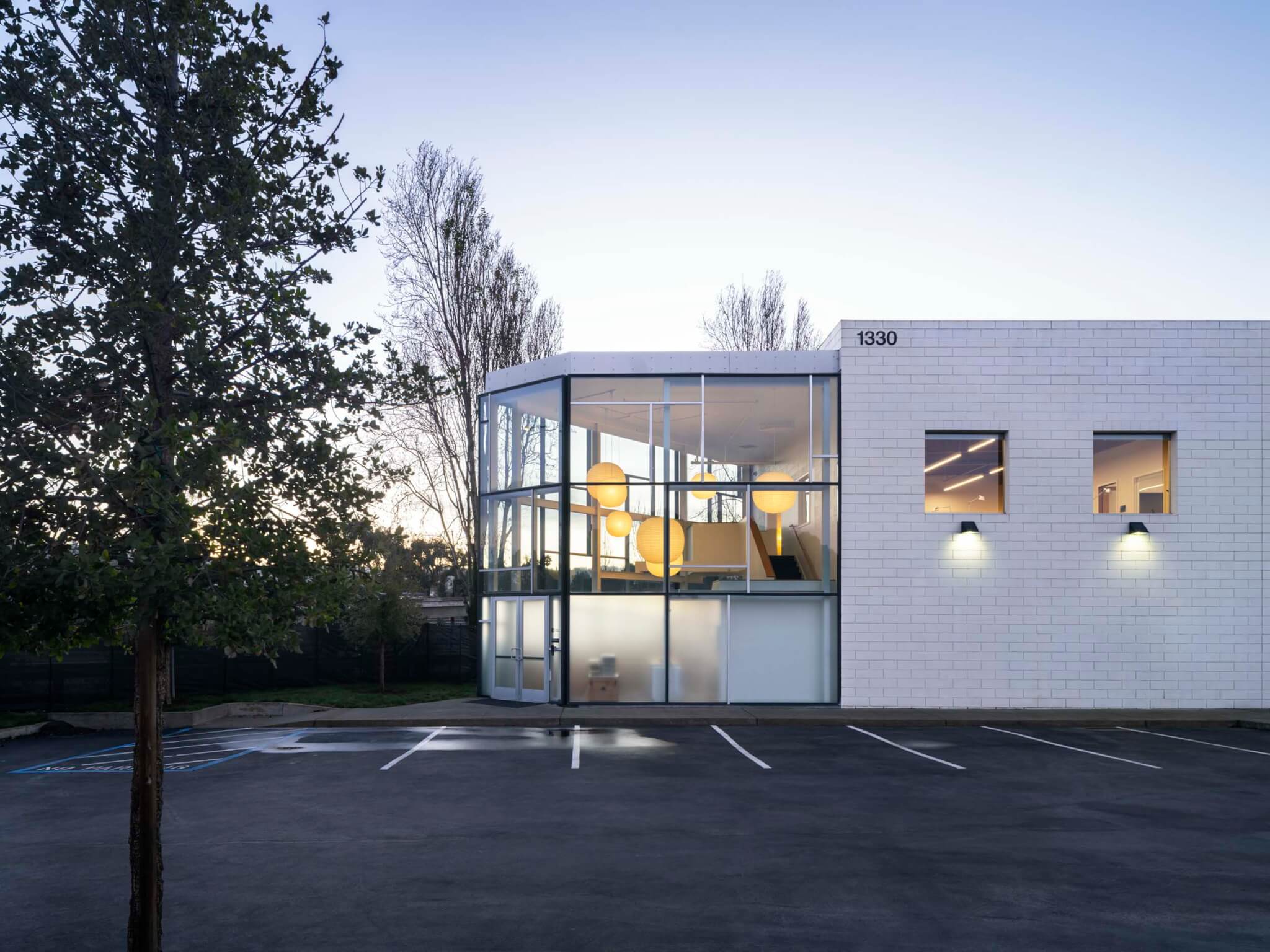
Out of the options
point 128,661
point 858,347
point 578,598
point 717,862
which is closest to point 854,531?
point 858,347

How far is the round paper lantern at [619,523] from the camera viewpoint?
20.6 m

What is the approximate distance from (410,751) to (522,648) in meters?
6.33

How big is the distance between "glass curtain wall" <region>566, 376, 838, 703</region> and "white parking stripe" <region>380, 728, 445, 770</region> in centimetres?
397

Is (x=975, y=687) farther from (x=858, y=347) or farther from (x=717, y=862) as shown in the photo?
(x=717, y=862)

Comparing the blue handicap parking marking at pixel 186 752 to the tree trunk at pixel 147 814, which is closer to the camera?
the tree trunk at pixel 147 814

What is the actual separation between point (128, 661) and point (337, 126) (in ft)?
65.6

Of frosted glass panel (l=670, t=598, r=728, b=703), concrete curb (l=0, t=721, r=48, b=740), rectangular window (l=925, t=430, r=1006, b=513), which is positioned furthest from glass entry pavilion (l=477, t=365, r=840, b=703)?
concrete curb (l=0, t=721, r=48, b=740)

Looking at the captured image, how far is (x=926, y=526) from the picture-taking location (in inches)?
795

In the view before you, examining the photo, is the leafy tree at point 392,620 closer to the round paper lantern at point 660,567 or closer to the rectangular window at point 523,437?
the rectangular window at point 523,437

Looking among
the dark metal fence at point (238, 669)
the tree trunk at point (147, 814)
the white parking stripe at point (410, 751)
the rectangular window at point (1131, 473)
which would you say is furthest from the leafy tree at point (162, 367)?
the rectangular window at point (1131, 473)

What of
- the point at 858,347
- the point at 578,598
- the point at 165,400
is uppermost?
the point at 858,347

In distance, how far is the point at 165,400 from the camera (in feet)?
16.5

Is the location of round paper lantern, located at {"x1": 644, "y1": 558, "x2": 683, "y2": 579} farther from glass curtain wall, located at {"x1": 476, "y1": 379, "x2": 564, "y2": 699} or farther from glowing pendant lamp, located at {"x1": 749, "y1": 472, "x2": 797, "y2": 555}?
glowing pendant lamp, located at {"x1": 749, "y1": 472, "x2": 797, "y2": 555}

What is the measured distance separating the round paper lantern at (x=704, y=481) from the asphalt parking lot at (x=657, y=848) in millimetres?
6453
